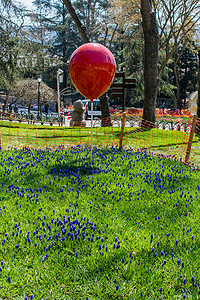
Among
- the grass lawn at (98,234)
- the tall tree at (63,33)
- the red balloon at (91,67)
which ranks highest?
the tall tree at (63,33)

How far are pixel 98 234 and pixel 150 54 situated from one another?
1320 centimetres

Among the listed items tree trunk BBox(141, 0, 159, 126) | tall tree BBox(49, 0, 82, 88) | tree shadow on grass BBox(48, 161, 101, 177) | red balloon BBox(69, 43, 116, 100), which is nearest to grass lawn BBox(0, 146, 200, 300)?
tree shadow on grass BBox(48, 161, 101, 177)

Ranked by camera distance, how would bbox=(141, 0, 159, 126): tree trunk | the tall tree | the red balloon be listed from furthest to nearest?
the tall tree → bbox=(141, 0, 159, 126): tree trunk → the red balloon

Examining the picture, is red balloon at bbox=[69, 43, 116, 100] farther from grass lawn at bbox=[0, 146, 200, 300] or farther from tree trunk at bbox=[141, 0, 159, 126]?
tree trunk at bbox=[141, 0, 159, 126]

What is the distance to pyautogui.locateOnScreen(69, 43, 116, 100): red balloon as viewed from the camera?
19.0 ft

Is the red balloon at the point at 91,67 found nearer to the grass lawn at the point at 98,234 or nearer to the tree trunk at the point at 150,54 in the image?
the grass lawn at the point at 98,234

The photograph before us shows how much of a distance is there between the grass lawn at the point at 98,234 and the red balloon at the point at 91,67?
2.20 metres

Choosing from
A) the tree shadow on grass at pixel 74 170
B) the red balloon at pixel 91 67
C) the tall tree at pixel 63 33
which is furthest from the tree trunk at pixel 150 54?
the tall tree at pixel 63 33

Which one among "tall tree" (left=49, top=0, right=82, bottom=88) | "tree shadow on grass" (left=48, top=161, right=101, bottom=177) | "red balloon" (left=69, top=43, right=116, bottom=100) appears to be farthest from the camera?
"tall tree" (left=49, top=0, right=82, bottom=88)

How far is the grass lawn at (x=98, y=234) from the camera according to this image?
235 cm

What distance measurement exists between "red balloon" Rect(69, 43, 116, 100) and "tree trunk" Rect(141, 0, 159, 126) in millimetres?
8815

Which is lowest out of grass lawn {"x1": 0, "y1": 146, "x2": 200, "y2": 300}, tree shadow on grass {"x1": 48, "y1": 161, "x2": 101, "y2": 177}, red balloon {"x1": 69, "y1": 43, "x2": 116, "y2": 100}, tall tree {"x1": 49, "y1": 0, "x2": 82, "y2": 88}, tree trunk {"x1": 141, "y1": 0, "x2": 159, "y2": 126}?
grass lawn {"x1": 0, "y1": 146, "x2": 200, "y2": 300}

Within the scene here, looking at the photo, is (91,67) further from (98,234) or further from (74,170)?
(98,234)

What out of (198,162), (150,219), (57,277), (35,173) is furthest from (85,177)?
(198,162)
